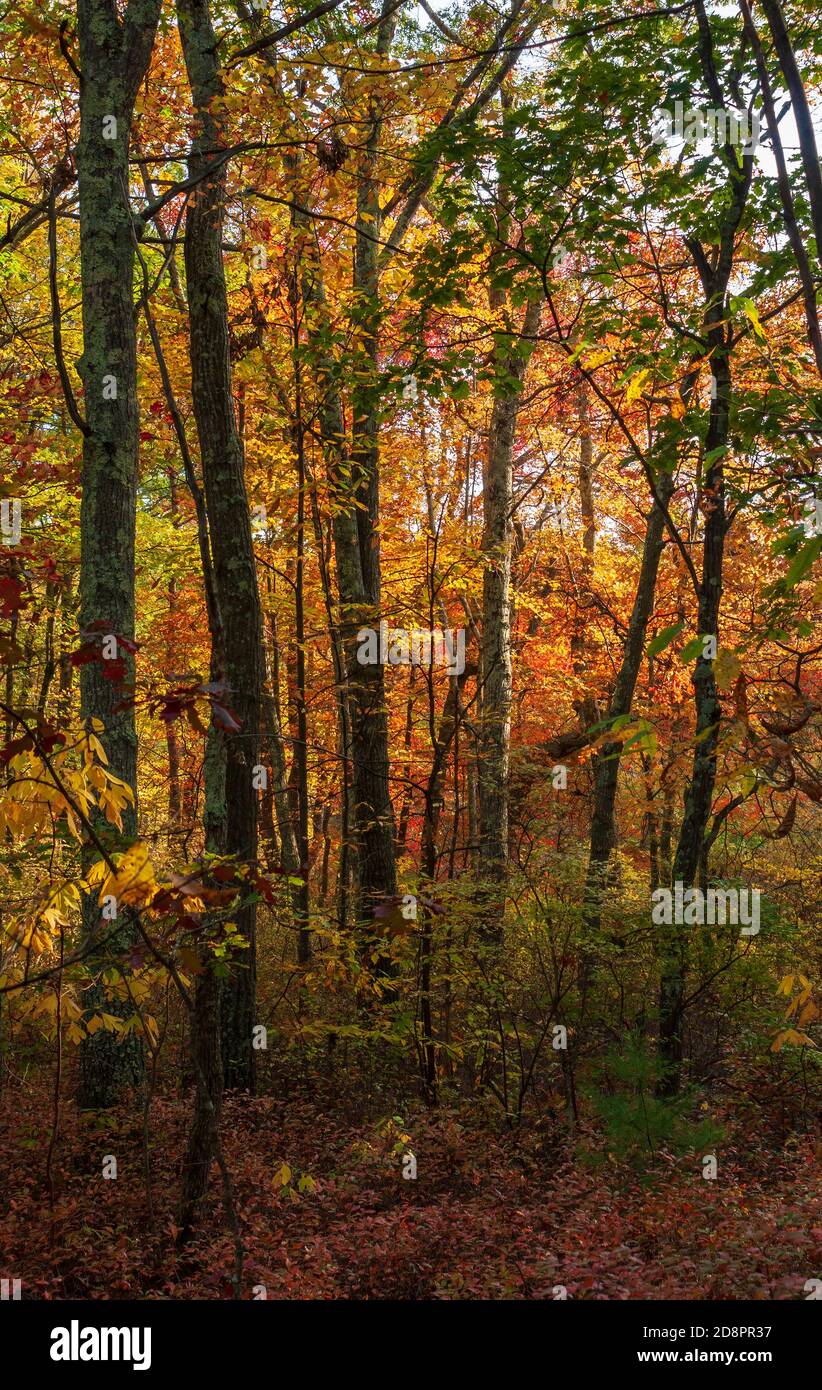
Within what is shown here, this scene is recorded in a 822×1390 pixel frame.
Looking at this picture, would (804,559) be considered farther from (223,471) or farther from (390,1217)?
(223,471)

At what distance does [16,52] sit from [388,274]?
585 cm

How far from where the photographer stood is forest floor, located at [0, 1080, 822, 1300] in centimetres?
400

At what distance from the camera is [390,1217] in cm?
500

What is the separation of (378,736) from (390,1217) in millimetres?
5053

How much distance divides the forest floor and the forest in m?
0.03

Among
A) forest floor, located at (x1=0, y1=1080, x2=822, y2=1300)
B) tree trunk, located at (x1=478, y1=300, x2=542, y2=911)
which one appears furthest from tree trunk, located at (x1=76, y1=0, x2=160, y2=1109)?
tree trunk, located at (x1=478, y1=300, x2=542, y2=911)

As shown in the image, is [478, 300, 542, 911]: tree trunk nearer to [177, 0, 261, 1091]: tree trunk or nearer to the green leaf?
[177, 0, 261, 1091]: tree trunk

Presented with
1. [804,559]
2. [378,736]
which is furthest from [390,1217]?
[378,736]

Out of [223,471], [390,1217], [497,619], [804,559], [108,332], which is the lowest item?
[390,1217]

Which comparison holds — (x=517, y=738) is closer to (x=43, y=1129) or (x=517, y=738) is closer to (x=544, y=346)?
(x=544, y=346)

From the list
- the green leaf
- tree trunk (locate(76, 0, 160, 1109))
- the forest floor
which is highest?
tree trunk (locate(76, 0, 160, 1109))

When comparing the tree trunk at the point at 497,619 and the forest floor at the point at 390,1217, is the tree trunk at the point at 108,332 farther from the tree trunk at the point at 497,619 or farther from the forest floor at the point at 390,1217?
the tree trunk at the point at 497,619

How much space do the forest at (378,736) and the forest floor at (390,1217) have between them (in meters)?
0.03

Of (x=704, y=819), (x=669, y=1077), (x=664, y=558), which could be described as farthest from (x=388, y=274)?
(x=669, y=1077)
